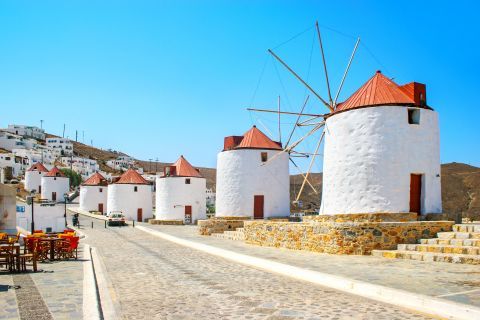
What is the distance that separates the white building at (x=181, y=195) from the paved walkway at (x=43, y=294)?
80.2 ft

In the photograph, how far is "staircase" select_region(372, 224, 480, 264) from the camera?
957 cm

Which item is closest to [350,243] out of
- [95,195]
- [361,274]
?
[361,274]

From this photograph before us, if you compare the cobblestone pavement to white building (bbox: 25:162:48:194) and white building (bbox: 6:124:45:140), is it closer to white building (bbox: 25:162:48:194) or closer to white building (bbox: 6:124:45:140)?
white building (bbox: 25:162:48:194)

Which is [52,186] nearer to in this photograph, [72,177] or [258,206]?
[72,177]

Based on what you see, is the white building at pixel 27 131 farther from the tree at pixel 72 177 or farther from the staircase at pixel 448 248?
the staircase at pixel 448 248

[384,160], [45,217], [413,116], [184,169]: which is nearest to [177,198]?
[184,169]

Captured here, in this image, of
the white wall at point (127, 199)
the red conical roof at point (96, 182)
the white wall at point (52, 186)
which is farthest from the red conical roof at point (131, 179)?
the white wall at point (52, 186)

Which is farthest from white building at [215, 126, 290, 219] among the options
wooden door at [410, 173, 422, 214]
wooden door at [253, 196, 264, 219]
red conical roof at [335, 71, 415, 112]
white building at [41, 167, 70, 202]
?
white building at [41, 167, 70, 202]

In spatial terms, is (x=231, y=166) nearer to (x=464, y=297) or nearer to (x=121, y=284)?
(x=121, y=284)

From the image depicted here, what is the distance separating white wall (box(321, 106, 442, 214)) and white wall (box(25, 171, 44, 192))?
57030 mm

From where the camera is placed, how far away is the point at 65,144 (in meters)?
96.2

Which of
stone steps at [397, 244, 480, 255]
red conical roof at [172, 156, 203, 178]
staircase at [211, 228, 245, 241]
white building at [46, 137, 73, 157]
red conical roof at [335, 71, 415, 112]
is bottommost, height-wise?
staircase at [211, 228, 245, 241]

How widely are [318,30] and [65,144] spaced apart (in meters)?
88.6

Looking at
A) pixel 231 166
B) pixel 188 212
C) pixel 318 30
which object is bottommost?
pixel 188 212
